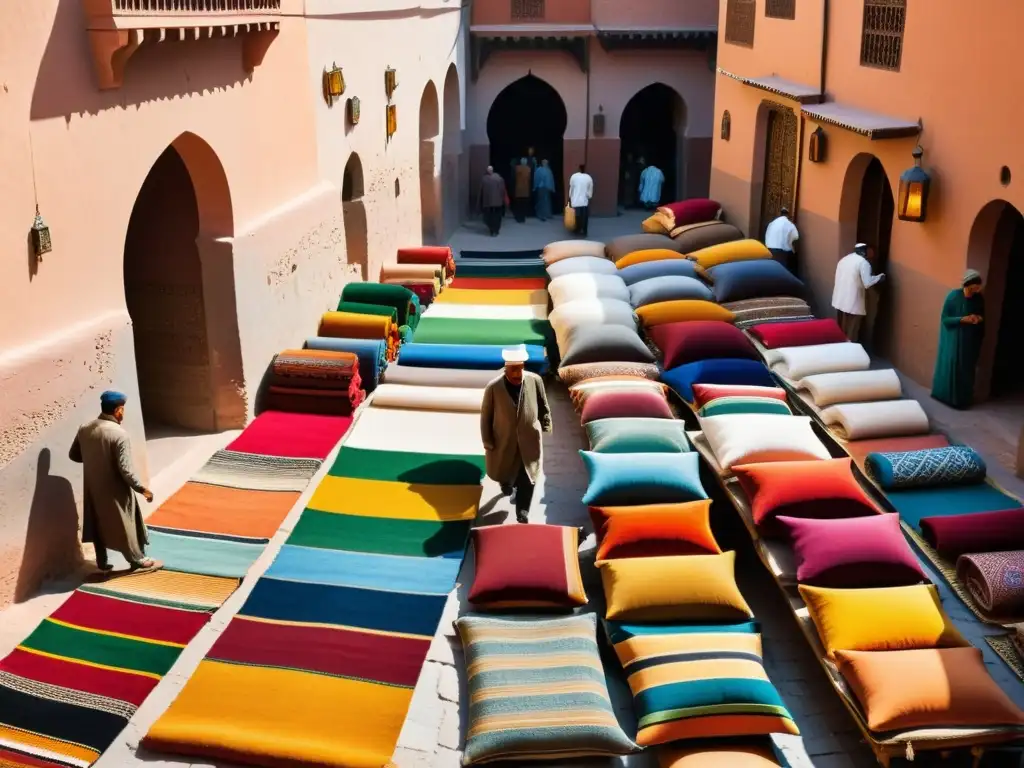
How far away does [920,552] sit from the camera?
7.93 meters

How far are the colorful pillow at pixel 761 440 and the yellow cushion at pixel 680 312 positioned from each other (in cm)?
299

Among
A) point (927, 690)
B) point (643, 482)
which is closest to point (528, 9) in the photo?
point (643, 482)

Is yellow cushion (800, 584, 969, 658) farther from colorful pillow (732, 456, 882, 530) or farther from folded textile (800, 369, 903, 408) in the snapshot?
folded textile (800, 369, 903, 408)

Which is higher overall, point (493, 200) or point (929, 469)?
point (493, 200)

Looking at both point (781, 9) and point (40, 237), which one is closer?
point (40, 237)

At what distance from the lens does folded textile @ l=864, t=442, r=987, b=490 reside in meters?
8.59

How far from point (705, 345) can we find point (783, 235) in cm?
365

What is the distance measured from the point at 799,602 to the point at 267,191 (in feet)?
21.7

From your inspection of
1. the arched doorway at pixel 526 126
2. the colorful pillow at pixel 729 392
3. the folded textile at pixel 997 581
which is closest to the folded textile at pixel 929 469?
the folded textile at pixel 997 581

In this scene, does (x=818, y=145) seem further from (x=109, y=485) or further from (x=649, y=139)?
(x=649, y=139)

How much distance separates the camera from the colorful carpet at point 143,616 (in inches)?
244

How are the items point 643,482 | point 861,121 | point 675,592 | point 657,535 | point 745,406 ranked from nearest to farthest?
1. point 675,592
2. point 657,535
3. point 643,482
4. point 745,406
5. point 861,121

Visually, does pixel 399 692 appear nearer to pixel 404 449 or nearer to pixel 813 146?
pixel 404 449

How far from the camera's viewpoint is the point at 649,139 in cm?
2325
